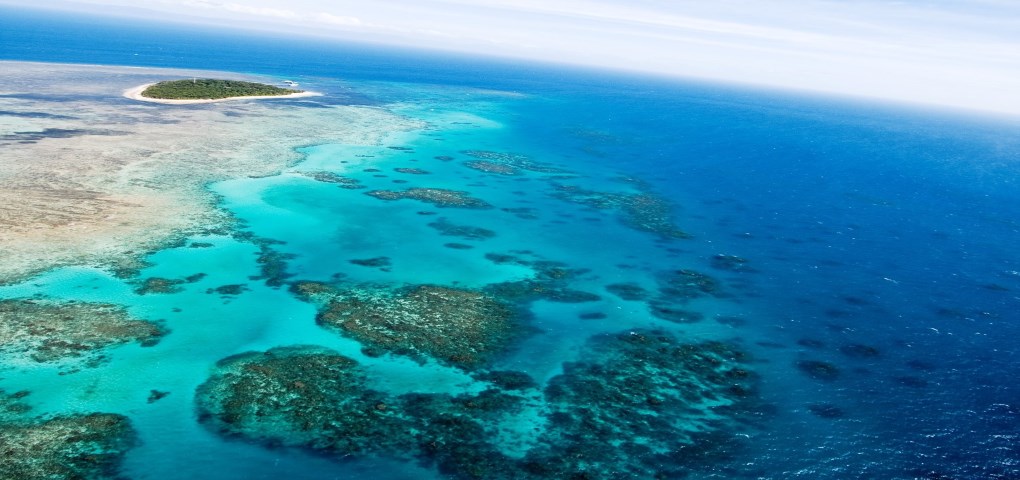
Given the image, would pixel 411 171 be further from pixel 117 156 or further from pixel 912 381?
pixel 912 381

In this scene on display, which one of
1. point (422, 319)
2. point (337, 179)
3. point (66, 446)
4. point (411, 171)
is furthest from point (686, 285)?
point (337, 179)

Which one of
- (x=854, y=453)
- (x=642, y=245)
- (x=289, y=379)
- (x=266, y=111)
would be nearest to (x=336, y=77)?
(x=266, y=111)

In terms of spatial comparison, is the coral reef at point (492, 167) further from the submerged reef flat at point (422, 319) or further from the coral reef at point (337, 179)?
the submerged reef flat at point (422, 319)

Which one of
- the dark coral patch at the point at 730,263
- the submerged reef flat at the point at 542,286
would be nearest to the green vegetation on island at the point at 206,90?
the submerged reef flat at the point at 542,286

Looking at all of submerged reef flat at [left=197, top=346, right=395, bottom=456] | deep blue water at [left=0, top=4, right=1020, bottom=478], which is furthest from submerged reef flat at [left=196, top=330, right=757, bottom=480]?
deep blue water at [left=0, top=4, right=1020, bottom=478]

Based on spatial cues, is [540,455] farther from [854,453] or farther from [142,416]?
[142,416]

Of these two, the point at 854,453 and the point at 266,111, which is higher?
the point at 266,111

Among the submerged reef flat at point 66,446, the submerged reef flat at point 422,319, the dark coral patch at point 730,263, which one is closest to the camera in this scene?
the submerged reef flat at point 66,446
